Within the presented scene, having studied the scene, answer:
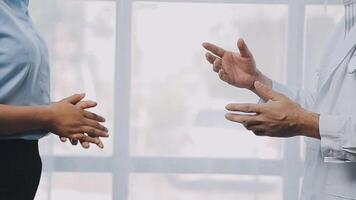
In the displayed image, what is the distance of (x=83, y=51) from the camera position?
1605mm

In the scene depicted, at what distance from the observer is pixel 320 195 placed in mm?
1103

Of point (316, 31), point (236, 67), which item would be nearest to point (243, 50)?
point (236, 67)

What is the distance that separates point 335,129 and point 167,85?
2.52 feet

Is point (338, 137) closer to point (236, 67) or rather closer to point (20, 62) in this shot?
point (236, 67)

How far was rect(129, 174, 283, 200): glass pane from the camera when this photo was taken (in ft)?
5.42

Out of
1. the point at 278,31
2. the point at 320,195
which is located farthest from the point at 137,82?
the point at 320,195

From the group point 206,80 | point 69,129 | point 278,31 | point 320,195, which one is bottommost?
point 320,195

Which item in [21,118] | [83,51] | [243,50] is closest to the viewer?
[21,118]

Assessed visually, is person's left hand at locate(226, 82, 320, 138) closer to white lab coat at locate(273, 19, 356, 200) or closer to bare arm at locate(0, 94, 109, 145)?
white lab coat at locate(273, 19, 356, 200)

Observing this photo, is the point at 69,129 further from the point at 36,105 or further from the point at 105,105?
the point at 105,105

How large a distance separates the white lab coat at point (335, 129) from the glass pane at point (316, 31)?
1.60 feet

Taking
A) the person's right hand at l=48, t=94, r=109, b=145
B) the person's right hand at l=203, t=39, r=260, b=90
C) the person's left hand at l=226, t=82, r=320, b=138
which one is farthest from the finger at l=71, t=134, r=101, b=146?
the person's right hand at l=203, t=39, r=260, b=90

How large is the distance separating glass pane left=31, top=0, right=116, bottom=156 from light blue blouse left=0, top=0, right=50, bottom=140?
1.88 feet

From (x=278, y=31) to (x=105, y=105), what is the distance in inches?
27.5
